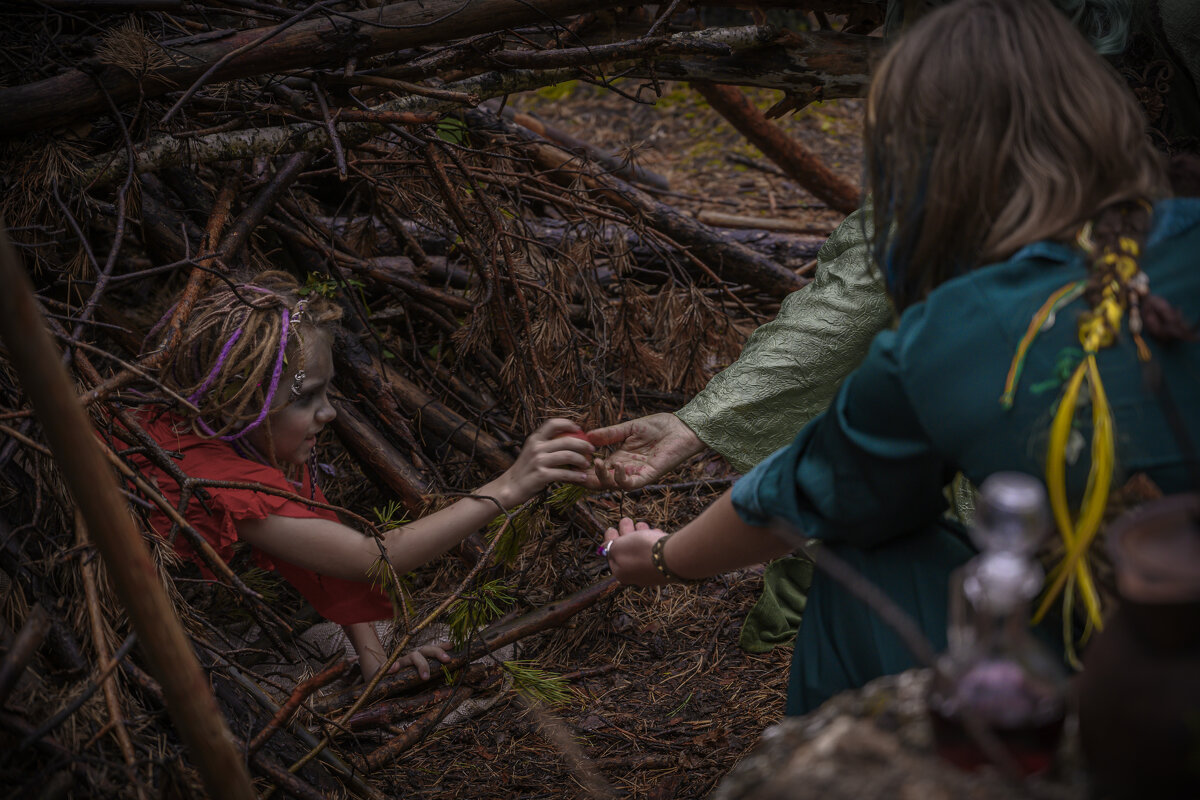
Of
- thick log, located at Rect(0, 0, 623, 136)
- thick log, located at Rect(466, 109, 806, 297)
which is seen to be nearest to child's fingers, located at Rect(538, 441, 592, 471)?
thick log, located at Rect(0, 0, 623, 136)

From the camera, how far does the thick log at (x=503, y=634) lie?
236 centimetres

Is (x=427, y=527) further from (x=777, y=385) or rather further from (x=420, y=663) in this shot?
(x=777, y=385)

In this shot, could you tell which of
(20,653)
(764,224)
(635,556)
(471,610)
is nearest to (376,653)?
(471,610)

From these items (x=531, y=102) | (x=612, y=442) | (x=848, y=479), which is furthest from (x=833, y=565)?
(x=531, y=102)

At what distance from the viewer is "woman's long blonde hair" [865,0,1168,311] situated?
3.84 ft

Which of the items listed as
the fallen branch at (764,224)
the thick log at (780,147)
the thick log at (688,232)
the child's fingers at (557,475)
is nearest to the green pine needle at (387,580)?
the child's fingers at (557,475)

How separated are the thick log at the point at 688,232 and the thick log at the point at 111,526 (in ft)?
8.95

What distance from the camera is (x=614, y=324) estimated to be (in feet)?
10.1

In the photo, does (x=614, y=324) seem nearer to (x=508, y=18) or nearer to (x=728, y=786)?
(x=508, y=18)

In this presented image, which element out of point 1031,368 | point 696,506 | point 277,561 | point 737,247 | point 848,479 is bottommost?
point 696,506

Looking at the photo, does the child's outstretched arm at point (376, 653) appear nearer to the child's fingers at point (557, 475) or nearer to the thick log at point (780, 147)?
the child's fingers at point (557, 475)

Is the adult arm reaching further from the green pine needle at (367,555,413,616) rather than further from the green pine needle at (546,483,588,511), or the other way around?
the green pine needle at (367,555,413,616)

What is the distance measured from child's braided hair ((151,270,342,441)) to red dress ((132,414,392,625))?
62 millimetres

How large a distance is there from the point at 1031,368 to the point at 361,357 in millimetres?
2156
